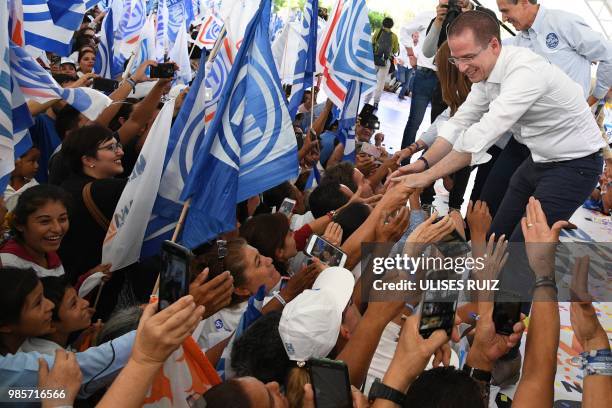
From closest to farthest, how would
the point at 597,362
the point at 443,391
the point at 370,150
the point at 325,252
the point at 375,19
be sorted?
the point at 443,391 < the point at 597,362 < the point at 325,252 < the point at 370,150 < the point at 375,19

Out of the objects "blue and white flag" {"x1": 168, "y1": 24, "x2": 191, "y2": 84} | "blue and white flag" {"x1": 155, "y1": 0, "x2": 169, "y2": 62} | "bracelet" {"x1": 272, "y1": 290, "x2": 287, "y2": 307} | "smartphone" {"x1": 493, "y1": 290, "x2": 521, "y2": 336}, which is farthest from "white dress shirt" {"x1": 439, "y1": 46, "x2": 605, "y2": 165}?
"blue and white flag" {"x1": 155, "y1": 0, "x2": 169, "y2": 62}

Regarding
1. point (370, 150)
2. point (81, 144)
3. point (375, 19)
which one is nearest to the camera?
point (81, 144)

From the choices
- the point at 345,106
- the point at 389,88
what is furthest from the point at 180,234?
the point at 389,88

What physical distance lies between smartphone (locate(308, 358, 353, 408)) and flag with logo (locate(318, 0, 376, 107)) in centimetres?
372

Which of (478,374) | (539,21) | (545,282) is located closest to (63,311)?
(478,374)

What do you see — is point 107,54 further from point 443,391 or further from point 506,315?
point 443,391

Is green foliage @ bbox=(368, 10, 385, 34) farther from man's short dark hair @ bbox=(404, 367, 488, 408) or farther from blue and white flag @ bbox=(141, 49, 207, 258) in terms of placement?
man's short dark hair @ bbox=(404, 367, 488, 408)

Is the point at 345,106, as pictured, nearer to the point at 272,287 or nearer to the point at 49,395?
the point at 272,287

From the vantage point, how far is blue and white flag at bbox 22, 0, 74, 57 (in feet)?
12.8

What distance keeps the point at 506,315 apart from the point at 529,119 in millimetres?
1558

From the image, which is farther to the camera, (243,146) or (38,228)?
(243,146)

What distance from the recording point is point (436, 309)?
1.60 metres

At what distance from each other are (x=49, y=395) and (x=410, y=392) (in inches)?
37.1

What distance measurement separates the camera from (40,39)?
4.09 meters
